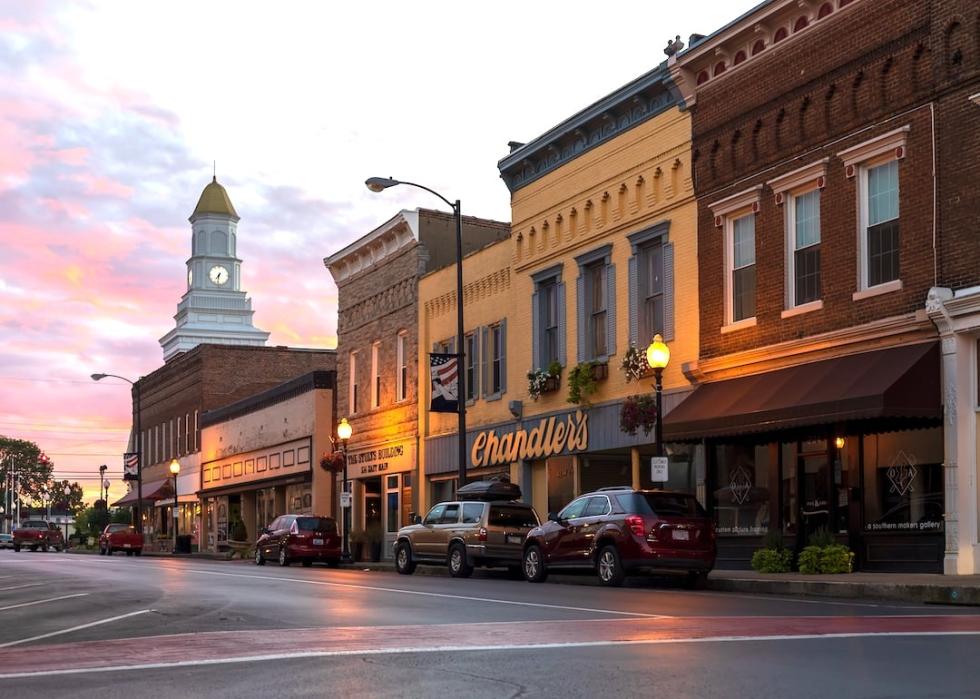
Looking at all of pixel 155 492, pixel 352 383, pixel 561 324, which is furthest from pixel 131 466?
pixel 561 324

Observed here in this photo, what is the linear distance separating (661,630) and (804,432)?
43.7 ft

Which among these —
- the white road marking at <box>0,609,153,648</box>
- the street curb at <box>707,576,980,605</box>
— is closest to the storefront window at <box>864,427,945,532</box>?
the street curb at <box>707,576,980,605</box>

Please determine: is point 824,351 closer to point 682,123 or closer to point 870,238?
point 870,238

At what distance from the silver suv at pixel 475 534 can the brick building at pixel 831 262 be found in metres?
3.70

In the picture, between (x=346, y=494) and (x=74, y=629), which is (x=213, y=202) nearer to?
(x=346, y=494)

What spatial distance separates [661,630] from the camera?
13.2 metres

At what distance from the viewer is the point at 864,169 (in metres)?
24.8

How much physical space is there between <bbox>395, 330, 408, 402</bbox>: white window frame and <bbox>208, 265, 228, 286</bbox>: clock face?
9605cm

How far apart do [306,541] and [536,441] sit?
8.33 m

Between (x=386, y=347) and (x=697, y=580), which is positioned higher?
(x=386, y=347)

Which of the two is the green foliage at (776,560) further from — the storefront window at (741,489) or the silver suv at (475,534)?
the silver suv at (475,534)

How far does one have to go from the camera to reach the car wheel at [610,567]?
74.9 feet

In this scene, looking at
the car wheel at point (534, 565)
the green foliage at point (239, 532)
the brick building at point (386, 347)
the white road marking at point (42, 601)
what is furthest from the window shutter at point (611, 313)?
the green foliage at point (239, 532)

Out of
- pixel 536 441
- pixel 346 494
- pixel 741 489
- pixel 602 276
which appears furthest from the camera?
pixel 346 494
